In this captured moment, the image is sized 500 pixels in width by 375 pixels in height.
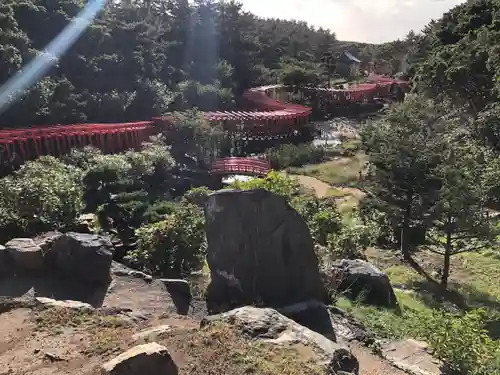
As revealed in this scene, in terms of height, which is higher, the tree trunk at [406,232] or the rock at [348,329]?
the rock at [348,329]

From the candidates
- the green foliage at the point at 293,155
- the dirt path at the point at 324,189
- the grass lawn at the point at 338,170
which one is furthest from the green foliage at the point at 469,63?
the dirt path at the point at 324,189

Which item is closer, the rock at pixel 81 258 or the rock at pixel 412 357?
the rock at pixel 412 357

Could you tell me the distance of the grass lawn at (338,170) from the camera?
21.7 m

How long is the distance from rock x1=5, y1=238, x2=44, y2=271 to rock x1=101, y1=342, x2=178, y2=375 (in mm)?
3986

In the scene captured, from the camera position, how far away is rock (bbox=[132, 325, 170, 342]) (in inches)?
205

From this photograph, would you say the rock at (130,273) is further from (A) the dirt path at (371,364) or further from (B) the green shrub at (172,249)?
(A) the dirt path at (371,364)

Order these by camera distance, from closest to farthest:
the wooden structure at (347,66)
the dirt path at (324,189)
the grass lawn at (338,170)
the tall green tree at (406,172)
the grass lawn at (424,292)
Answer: the grass lawn at (424,292), the tall green tree at (406,172), the dirt path at (324,189), the grass lawn at (338,170), the wooden structure at (347,66)

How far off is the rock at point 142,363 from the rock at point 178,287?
3205 mm

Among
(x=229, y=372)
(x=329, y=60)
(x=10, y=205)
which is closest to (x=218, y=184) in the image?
(x=10, y=205)

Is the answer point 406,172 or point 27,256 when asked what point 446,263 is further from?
point 27,256

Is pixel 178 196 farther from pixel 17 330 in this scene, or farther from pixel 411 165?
pixel 17 330

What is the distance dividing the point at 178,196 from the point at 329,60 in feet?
107

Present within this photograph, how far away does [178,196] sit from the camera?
17.0m

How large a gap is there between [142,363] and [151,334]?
1.19 m
